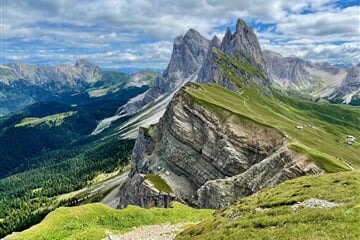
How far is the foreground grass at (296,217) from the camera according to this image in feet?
101

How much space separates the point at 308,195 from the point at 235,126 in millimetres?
88513

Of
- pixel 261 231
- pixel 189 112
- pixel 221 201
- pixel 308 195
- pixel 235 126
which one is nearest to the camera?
pixel 261 231

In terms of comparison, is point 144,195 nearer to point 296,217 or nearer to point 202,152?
point 202,152

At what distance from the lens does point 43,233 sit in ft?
166

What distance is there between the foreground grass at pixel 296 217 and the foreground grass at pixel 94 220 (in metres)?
12.3

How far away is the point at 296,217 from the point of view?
1428 inches

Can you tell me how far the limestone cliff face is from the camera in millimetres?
106625

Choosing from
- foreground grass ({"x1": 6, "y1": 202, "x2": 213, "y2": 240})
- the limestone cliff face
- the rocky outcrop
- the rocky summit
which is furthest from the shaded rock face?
foreground grass ({"x1": 6, "y1": 202, "x2": 213, "y2": 240})

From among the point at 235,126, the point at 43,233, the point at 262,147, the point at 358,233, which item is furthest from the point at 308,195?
the point at 235,126

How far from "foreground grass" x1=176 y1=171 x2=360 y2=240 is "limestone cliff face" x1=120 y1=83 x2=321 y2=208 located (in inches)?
1896

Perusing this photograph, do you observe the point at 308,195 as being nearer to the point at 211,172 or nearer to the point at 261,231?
the point at 261,231

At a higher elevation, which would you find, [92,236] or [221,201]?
[92,236]

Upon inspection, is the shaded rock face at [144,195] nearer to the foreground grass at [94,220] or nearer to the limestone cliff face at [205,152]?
the limestone cliff face at [205,152]

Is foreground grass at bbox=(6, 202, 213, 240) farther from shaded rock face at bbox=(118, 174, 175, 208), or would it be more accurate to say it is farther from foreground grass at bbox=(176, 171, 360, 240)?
shaded rock face at bbox=(118, 174, 175, 208)
